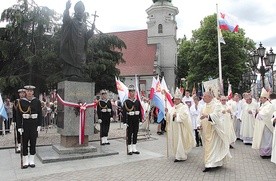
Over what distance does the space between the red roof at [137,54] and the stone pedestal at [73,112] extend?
44950 mm

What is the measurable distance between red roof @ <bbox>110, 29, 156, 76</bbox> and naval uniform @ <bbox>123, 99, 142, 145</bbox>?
44704mm

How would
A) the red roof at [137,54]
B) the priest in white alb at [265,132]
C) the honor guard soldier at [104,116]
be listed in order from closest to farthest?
1. the priest in white alb at [265,132]
2. the honor guard soldier at [104,116]
3. the red roof at [137,54]

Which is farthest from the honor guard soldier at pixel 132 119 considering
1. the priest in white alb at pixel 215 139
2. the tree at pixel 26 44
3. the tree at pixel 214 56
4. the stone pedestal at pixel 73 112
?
the tree at pixel 214 56

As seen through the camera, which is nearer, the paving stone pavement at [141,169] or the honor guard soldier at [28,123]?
the paving stone pavement at [141,169]

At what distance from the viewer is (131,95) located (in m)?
10.9

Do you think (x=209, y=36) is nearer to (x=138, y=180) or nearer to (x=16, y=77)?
(x=16, y=77)

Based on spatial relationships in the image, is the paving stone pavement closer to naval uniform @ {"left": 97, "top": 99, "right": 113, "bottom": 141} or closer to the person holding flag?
the person holding flag

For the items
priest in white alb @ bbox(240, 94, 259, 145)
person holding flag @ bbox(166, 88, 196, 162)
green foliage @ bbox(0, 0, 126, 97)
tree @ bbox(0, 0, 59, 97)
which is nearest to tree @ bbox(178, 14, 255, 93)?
priest in white alb @ bbox(240, 94, 259, 145)

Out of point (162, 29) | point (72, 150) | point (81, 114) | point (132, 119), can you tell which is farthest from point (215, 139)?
point (162, 29)

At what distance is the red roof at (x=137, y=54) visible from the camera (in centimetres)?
5647

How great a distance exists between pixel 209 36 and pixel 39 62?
32.0 metres

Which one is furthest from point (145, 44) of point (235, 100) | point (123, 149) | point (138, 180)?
point (138, 180)

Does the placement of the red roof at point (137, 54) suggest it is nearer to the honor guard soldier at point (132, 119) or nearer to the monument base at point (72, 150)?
the honor guard soldier at point (132, 119)

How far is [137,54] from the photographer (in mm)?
58062
